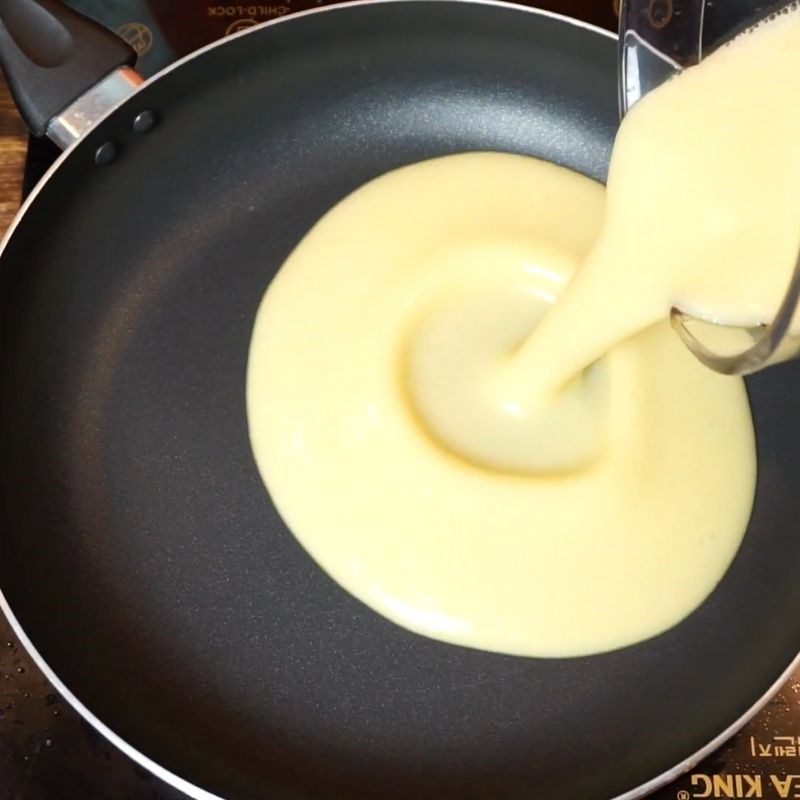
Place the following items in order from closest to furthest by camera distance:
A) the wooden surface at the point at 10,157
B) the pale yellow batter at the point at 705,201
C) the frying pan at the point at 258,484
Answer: the pale yellow batter at the point at 705,201
the frying pan at the point at 258,484
the wooden surface at the point at 10,157

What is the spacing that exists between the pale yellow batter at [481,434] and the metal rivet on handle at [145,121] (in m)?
0.17

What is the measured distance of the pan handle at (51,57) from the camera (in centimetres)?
77

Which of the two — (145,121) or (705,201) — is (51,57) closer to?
(145,121)

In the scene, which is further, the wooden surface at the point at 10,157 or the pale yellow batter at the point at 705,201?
the wooden surface at the point at 10,157

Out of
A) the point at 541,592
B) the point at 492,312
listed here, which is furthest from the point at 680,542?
the point at 492,312

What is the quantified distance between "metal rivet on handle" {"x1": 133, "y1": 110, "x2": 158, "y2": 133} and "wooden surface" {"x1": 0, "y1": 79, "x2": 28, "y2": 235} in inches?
5.2

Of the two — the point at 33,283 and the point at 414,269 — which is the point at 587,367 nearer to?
the point at 414,269

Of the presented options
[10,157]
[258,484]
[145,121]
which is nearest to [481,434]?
[258,484]

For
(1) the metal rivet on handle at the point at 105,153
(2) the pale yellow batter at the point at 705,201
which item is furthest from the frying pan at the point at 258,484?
(2) the pale yellow batter at the point at 705,201

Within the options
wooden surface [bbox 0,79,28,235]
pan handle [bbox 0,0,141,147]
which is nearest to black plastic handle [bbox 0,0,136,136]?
pan handle [bbox 0,0,141,147]

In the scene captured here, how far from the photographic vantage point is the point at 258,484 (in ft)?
2.68

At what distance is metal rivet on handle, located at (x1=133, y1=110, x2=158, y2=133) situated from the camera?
0.85 metres

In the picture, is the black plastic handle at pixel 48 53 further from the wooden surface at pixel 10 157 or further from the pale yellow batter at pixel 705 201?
the pale yellow batter at pixel 705 201

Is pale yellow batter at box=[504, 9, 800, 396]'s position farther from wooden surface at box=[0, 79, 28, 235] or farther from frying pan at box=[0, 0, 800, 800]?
wooden surface at box=[0, 79, 28, 235]
